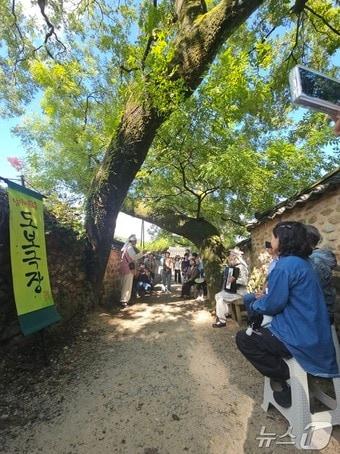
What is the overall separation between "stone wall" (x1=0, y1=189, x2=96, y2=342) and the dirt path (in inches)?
24.2

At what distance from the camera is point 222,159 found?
20.9ft

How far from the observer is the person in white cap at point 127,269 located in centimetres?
726

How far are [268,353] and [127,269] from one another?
5396 millimetres

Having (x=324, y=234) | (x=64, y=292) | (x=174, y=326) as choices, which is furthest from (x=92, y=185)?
(x=324, y=234)

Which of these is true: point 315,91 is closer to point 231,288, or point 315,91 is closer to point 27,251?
point 27,251

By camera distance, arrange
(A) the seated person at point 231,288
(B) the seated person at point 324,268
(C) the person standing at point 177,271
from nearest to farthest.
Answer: (B) the seated person at point 324,268 < (A) the seated person at point 231,288 < (C) the person standing at point 177,271

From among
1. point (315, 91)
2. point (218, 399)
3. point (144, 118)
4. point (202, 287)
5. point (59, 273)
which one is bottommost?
point (218, 399)

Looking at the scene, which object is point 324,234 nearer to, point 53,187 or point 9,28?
point 9,28

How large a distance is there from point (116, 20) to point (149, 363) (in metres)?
8.79

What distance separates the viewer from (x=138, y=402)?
2953 millimetres

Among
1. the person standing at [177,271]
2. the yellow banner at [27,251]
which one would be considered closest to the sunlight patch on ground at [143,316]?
the yellow banner at [27,251]

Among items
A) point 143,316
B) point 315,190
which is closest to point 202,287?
point 143,316

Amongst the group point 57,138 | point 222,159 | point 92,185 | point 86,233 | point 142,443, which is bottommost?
point 142,443

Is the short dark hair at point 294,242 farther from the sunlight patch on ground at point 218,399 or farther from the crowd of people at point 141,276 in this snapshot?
the crowd of people at point 141,276
